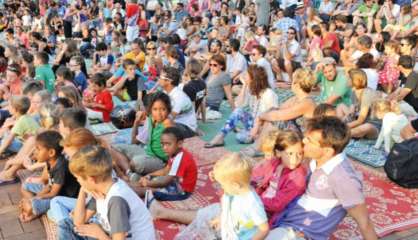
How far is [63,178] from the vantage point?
4.31 metres

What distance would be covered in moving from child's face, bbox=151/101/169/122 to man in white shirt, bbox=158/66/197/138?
99 cm

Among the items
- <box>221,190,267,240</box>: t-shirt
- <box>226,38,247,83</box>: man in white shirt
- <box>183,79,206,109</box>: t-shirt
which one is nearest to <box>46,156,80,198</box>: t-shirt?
<box>221,190,267,240</box>: t-shirt

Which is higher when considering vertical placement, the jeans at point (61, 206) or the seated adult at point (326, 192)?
the seated adult at point (326, 192)

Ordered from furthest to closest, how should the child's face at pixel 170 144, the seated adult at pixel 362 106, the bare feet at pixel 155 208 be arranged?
the seated adult at pixel 362 106 < the child's face at pixel 170 144 < the bare feet at pixel 155 208

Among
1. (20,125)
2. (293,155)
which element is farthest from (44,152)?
(293,155)

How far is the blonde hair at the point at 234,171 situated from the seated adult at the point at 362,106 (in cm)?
371

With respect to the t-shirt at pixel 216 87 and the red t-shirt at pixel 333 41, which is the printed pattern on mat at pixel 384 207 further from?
the red t-shirt at pixel 333 41

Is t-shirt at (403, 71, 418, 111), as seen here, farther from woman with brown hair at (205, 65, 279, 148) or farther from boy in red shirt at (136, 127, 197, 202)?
boy in red shirt at (136, 127, 197, 202)

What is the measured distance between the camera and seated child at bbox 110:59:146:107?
26.9 ft

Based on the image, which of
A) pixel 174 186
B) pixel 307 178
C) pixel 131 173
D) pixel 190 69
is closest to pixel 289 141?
pixel 307 178

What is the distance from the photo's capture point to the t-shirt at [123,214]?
122 inches

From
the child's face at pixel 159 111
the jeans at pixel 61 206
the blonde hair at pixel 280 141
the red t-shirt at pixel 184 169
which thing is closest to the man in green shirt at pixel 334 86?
the child's face at pixel 159 111

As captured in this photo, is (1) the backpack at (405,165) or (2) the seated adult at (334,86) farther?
(2) the seated adult at (334,86)

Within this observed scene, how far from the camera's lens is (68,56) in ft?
34.1
